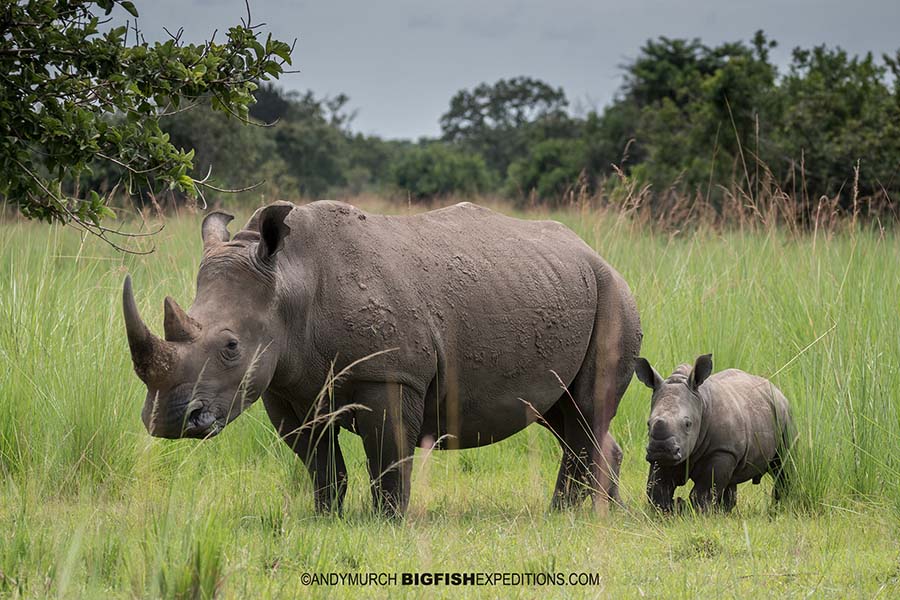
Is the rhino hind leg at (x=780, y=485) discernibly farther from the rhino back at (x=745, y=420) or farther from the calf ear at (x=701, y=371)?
the calf ear at (x=701, y=371)

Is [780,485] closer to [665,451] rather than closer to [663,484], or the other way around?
[663,484]

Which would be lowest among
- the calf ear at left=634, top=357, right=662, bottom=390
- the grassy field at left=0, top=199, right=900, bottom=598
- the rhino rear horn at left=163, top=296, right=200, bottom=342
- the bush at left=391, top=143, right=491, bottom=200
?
the grassy field at left=0, top=199, right=900, bottom=598

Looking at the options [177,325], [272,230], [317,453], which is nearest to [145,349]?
[177,325]

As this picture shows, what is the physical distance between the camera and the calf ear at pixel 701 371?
5.57m

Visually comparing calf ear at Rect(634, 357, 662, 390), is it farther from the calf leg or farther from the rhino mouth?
the rhino mouth

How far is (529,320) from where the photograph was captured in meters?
5.76

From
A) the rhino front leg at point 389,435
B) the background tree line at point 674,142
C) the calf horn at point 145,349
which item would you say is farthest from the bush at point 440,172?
the calf horn at point 145,349

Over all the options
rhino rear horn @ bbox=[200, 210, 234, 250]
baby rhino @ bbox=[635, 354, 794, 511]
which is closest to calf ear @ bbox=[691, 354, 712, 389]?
baby rhino @ bbox=[635, 354, 794, 511]

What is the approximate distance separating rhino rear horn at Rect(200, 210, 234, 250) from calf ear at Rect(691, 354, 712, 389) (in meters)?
2.19

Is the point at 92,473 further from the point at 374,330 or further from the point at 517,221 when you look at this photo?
the point at 517,221

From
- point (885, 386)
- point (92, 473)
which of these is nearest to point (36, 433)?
point (92, 473)

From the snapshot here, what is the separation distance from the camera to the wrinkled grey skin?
15.3 feet

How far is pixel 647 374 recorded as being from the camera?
5.79 metres

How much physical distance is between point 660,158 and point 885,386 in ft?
56.2
